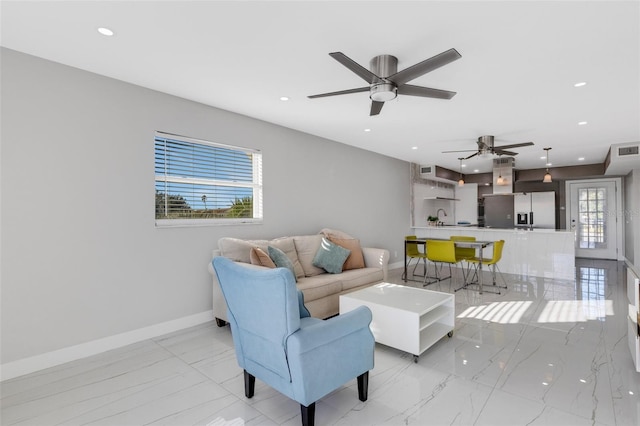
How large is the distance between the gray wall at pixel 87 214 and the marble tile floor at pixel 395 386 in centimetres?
36

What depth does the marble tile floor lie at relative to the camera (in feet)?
6.52

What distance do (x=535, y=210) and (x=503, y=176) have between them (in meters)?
2.54

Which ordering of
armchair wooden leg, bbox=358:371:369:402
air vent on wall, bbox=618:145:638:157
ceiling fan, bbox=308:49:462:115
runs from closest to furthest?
armchair wooden leg, bbox=358:371:369:402, ceiling fan, bbox=308:49:462:115, air vent on wall, bbox=618:145:638:157

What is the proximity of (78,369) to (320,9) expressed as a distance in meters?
3.35

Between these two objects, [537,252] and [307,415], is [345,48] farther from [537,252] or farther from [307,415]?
[537,252]

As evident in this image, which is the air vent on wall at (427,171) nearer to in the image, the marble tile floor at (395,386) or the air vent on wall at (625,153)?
the air vent on wall at (625,153)

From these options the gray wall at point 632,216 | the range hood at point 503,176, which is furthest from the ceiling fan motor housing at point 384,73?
the gray wall at point 632,216

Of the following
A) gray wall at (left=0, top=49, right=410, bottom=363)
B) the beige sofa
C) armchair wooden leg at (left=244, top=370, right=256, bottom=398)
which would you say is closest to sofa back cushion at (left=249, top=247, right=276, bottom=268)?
the beige sofa

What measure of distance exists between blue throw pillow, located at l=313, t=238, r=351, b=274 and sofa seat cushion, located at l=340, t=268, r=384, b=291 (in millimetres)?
147

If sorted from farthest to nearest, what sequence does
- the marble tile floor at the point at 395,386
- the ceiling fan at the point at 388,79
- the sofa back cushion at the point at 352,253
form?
1. the sofa back cushion at the point at 352,253
2. the ceiling fan at the point at 388,79
3. the marble tile floor at the point at 395,386

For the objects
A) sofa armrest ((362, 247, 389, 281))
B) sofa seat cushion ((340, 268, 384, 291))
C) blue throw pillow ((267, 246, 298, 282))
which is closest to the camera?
blue throw pillow ((267, 246, 298, 282))

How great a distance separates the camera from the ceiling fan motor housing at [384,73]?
2531mm

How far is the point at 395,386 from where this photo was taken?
91.7 inches

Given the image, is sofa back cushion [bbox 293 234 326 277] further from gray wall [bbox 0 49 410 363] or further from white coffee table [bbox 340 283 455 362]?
white coffee table [bbox 340 283 455 362]
